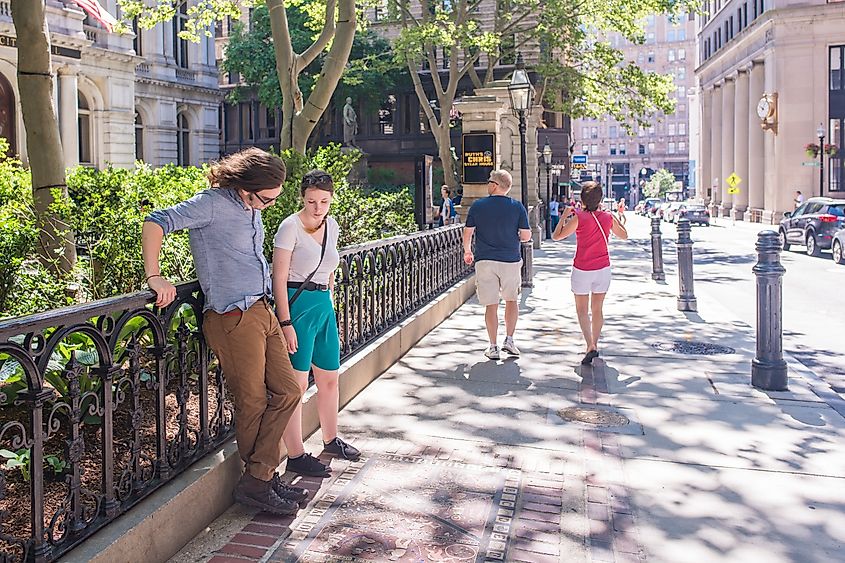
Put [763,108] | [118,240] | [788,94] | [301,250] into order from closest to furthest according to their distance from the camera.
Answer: [301,250] → [118,240] → [788,94] → [763,108]

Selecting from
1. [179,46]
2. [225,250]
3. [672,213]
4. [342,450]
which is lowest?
[342,450]

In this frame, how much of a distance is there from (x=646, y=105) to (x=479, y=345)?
2196cm

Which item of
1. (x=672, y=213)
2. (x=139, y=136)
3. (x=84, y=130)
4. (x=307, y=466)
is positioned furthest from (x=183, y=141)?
Answer: (x=307, y=466)

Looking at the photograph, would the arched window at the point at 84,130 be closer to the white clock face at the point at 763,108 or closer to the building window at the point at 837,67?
the white clock face at the point at 763,108

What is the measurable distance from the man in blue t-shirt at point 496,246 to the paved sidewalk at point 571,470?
24.1 inches

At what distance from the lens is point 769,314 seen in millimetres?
7168

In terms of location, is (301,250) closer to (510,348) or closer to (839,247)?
(510,348)

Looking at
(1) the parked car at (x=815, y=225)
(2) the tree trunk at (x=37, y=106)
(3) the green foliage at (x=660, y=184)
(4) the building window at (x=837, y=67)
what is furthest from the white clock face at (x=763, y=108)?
(3) the green foliage at (x=660, y=184)

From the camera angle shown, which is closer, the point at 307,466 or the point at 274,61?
the point at 307,466

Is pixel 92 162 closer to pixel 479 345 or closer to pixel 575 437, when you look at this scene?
pixel 479 345

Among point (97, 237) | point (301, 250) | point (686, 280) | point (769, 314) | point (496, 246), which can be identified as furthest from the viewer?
point (686, 280)

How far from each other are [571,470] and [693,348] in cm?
471

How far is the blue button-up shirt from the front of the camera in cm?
404

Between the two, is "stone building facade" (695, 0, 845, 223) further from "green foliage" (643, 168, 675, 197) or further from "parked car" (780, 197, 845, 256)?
"green foliage" (643, 168, 675, 197)
